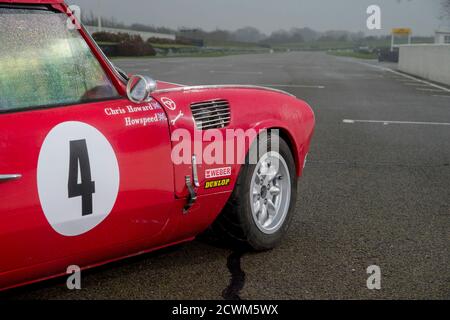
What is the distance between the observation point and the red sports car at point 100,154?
8.43 ft

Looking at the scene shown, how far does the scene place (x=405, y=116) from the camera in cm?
1103

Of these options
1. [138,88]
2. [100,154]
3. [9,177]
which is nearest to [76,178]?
[100,154]

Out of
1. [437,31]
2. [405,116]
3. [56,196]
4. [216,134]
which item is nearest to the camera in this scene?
[56,196]

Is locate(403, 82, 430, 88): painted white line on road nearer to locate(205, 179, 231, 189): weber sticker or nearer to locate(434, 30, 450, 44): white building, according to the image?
locate(205, 179, 231, 189): weber sticker

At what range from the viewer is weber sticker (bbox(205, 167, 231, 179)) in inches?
130

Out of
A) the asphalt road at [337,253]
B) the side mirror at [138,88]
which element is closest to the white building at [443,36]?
the asphalt road at [337,253]

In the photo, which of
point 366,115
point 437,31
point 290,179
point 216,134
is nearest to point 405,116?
point 366,115

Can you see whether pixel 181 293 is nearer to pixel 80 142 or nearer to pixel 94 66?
pixel 80 142

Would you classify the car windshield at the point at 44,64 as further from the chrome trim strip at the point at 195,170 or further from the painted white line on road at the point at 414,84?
the painted white line on road at the point at 414,84

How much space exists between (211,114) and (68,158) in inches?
37.2

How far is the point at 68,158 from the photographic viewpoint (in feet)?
8.77

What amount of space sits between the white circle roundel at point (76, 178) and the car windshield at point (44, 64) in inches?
7.9

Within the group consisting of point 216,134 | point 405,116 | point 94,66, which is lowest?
point 405,116
